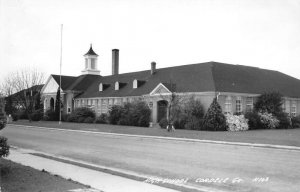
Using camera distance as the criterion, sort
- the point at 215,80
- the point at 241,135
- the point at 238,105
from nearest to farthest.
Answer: the point at 241,135 → the point at 215,80 → the point at 238,105

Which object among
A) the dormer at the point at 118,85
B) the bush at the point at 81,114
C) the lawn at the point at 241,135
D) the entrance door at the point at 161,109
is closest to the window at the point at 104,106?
the bush at the point at 81,114

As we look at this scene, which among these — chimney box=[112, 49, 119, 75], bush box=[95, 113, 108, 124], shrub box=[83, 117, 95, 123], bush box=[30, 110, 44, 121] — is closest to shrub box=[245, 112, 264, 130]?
bush box=[95, 113, 108, 124]

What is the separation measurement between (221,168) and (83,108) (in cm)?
4533

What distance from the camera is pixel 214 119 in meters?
35.2

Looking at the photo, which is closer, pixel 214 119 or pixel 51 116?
pixel 214 119

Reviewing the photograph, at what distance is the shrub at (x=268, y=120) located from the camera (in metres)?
38.4

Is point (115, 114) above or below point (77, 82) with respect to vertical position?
below

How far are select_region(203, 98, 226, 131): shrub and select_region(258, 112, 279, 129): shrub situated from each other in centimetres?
499

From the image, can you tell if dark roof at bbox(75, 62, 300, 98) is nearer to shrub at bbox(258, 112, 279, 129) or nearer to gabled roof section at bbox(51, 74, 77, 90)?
shrub at bbox(258, 112, 279, 129)

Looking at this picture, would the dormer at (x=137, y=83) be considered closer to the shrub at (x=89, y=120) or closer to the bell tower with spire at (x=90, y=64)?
the shrub at (x=89, y=120)

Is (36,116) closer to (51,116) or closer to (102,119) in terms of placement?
(51,116)

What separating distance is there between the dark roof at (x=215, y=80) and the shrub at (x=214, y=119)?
3258 millimetres

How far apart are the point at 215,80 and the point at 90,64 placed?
1342 inches

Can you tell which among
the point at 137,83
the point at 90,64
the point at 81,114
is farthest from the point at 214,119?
the point at 90,64
